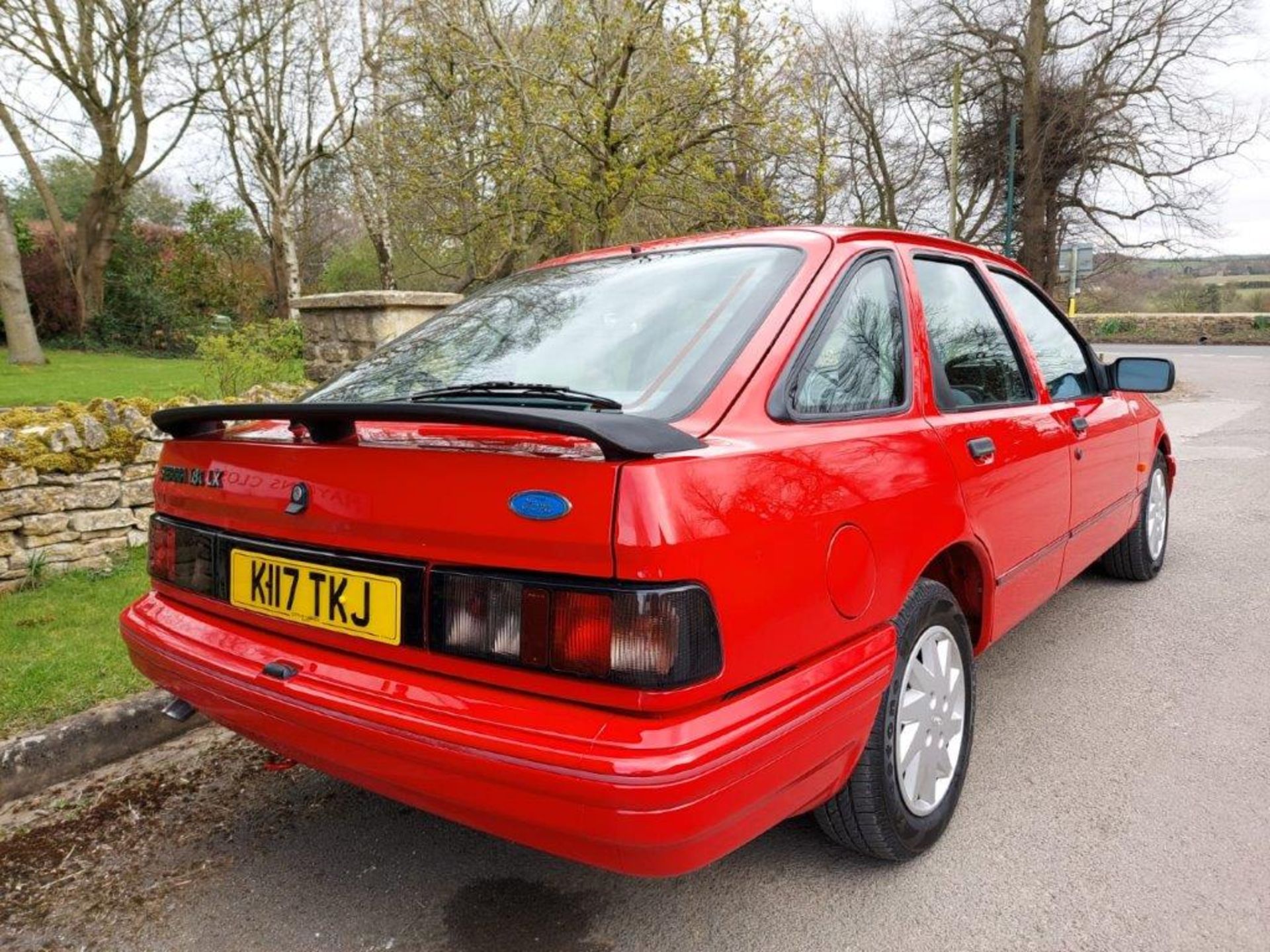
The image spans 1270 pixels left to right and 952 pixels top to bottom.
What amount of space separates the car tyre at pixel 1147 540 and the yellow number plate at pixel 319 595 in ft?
12.5

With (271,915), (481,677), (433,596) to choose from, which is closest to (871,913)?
(481,677)

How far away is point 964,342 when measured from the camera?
2.83 m

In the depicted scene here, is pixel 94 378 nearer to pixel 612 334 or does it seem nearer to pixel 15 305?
pixel 15 305

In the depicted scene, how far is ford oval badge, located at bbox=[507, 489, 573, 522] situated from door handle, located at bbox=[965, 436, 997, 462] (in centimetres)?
139

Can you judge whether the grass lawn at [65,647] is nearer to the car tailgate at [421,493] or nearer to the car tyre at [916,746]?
the car tailgate at [421,493]

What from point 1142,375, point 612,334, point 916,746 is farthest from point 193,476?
point 1142,375

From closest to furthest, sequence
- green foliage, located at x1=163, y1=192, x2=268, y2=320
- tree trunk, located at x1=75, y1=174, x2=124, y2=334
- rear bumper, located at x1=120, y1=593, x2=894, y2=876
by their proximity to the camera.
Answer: rear bumper, located at x1=120, y1=593, x2=894, y2=876, tree trunk, located at x1=75, y1=174, x2=124, y2=334, green foliage, located at x1=163, y1=192, x2=268, y2=320

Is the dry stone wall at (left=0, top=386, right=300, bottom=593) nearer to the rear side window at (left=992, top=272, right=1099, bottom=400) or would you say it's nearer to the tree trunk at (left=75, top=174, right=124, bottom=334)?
the rear side window at (left=992, top=272, right=1099, bottom=400)

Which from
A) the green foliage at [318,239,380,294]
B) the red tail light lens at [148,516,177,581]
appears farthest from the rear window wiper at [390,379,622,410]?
the green foliage at [318,239,380,294]

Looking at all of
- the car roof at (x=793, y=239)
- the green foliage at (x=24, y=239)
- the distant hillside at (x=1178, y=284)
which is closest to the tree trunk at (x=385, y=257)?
the green foliage at (x=24, y=239)

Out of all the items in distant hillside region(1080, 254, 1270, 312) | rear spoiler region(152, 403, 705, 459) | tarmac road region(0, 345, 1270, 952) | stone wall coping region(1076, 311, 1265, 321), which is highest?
distant hillside region(1080, 254, 1270, 312)

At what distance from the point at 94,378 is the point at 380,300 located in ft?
25.5

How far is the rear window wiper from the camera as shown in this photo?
192 centimetres

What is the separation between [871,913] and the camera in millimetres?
2123
